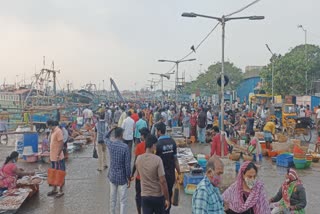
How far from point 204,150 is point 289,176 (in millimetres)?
10346

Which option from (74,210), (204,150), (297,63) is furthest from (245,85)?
(74,210)

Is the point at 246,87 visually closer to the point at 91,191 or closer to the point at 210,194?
the point at 91,191

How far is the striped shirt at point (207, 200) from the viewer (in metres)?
3.88

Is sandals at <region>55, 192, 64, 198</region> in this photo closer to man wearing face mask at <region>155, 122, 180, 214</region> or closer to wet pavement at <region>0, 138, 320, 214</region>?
wet pavement at <region>0, 138, 320, 214</region>

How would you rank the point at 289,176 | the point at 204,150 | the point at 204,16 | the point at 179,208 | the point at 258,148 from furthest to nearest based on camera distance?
the point at 204,150 → the point at 258,148 → the point at 204,16 → the point at 179,208 → the point at 289,176

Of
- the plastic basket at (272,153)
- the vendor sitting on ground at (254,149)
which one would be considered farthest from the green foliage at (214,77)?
the vendor sitting on ground at (254,149)

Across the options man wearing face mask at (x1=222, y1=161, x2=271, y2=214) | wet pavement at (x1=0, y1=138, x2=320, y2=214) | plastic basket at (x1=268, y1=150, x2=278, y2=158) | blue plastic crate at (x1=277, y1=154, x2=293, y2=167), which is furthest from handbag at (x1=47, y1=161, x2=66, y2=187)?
plastic basket at (x1=268, y1=150, x2=278, y2=158)

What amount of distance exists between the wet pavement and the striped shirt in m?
4.14

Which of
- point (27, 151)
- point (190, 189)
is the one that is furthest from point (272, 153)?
point (27, 151)

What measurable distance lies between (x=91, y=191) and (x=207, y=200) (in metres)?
6.36

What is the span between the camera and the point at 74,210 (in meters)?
8.23

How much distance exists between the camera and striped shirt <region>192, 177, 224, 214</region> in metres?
3.88

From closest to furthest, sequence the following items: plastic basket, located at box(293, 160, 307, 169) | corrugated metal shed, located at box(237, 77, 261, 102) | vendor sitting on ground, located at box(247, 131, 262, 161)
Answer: plastic basket, located at box(293, 160, 307, 169) → vendor sitting on ground, located at box(247, 131, 262, 161) → corrugated metal shed, located at box(237, 77, 261, 102)

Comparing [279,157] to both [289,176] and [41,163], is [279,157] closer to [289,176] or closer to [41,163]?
[289,176]
